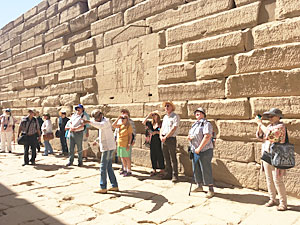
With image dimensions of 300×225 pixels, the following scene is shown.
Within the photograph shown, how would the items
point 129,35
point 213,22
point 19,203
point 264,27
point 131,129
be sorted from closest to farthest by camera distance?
point 19,203 < point 264,27 < point 213,22 < point 131,129 < point 129,35

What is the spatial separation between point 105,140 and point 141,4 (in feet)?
12.3

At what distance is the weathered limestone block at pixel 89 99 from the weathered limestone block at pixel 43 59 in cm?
257

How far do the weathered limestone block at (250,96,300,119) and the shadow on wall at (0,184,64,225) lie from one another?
11.5ft

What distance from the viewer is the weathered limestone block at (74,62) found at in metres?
8.16

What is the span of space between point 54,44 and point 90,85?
285 cm

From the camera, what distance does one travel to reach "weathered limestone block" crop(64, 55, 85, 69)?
8165mm

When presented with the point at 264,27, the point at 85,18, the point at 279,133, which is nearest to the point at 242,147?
the point at 279,133

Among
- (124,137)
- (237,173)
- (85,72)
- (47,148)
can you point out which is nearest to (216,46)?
(237,173)

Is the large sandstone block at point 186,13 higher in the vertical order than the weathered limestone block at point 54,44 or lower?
lower

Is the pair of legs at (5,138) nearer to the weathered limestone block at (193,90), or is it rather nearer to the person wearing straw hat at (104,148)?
the person wearing straw hat at (104,148)

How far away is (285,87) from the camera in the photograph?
4.15m

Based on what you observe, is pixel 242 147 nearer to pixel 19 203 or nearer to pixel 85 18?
pixel 19 203

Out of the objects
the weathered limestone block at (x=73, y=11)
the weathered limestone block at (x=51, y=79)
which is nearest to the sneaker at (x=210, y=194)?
the weathered limestone block at (x=73, y=11)

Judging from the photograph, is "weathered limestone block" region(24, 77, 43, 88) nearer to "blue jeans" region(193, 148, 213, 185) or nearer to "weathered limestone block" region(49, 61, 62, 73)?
"weathered limestone block" region(49, 61, 62, 73)
